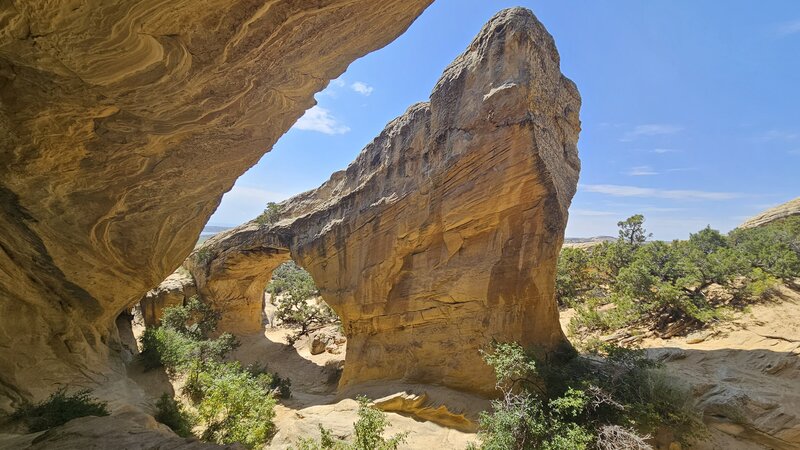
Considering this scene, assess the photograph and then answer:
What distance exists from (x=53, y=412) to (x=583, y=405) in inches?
466

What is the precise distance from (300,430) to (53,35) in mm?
9983

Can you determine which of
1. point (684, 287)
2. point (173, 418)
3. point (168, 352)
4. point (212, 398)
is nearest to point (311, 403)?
point (173, 418)

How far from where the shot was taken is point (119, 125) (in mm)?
6957

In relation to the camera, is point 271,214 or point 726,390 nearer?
point 726,390

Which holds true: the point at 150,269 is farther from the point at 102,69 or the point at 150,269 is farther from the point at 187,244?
the point at 102,69

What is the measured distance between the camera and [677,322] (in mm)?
15453

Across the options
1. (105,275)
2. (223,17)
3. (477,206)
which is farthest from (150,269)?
(477,206)

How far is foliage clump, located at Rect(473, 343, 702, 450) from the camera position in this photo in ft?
26.3

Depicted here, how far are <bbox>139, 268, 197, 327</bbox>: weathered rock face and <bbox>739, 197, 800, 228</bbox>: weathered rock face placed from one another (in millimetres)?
54839

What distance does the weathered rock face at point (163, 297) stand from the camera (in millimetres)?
21422

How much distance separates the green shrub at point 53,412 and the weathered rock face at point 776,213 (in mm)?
53829

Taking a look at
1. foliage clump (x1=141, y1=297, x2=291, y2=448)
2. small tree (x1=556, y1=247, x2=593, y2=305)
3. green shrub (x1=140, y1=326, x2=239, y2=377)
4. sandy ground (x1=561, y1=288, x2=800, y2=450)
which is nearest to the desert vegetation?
small tree (x1=556, y1=247, x2=593, y2=305)

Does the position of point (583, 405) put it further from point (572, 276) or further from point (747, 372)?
point (572, 276)

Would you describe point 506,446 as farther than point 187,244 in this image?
No
